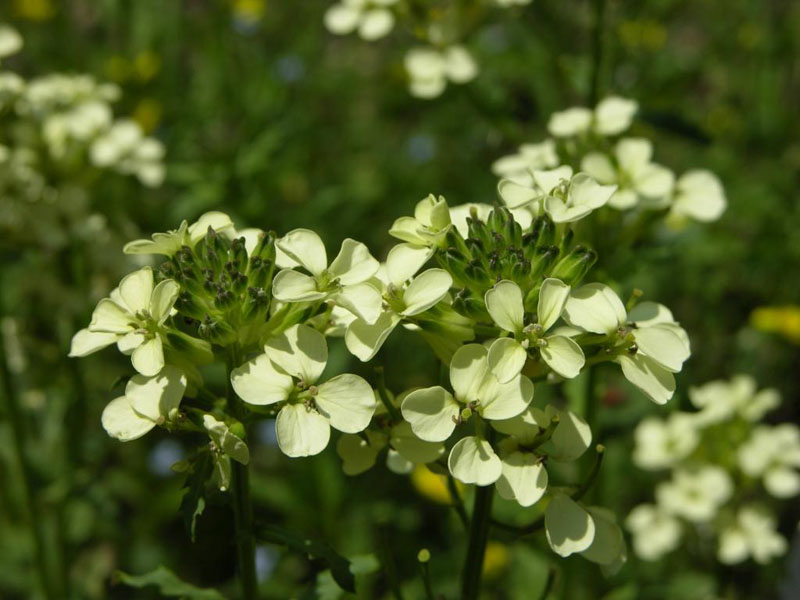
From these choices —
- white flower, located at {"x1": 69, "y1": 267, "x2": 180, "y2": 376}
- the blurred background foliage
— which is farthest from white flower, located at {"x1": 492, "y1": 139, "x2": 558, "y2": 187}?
white flower, located at {"x1": 69, "y1": 267, "x2": 180, "y2": 376}

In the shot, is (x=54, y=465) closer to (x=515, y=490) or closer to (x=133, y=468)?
(x=133, y=468)

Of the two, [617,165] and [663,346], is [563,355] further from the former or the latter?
[617,165]

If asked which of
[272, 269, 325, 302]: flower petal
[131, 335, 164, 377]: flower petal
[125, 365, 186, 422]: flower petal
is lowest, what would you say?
[125, 365, 186, 422]: flower petal

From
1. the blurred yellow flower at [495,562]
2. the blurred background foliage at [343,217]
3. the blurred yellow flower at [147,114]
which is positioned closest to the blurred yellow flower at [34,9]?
the blurred background foliage at [343,217]

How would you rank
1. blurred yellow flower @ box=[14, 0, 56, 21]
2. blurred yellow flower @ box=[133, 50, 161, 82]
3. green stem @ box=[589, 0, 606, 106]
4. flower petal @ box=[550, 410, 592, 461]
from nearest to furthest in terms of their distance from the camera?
1. flower petal @ box=[550, 410, 592, 461]
2. green stem @ box=[589, 0, 606, 106]
3. blurred yellow flower @ box=[133, 50, 161, 82]
4. blurred yellow flower @ box=[14, 0, 56, 21]

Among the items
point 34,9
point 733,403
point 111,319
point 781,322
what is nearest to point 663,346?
point 111,319

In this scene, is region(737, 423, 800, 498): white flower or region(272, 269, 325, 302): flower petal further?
region(737, 423, 800, 498): white flower

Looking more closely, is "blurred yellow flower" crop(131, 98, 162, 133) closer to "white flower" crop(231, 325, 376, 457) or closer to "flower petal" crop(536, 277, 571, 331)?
"white flower" crop(231, 325, 376, 457)
